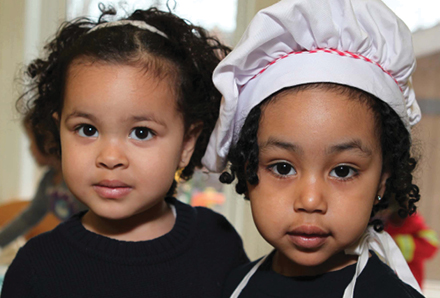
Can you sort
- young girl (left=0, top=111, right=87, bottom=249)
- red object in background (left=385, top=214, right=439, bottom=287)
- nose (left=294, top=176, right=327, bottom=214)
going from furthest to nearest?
young girl (left=0, top=111, right=87, bottom=249) < red object in background (left=385, top=214, right=439, bottom=287) < nose (left=294, top=176, right=327, bottom=214)

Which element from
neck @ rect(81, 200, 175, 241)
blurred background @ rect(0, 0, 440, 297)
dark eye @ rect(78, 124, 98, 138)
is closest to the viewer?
→ dark eye @ rect(78, 124, 98, 138)

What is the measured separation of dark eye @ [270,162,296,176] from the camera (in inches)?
41.8

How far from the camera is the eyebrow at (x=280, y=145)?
3.31 feet

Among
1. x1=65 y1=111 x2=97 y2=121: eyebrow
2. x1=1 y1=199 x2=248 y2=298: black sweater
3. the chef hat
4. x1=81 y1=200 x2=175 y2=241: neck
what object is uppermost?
the chef hat

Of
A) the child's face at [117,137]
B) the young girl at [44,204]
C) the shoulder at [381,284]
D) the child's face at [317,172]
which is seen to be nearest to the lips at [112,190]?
the child's face at [117,137]

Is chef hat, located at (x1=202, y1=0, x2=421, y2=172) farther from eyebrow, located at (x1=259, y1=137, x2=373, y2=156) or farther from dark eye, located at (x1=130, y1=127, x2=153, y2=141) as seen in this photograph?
dark eye, located at (x1=130, y1=127, x2=153, y2=141)

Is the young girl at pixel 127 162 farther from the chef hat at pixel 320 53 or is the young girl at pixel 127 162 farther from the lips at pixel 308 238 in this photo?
the lips at pixel 308 238

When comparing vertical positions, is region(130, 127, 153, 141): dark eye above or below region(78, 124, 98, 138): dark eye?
above

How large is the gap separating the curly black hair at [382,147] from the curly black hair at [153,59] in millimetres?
237

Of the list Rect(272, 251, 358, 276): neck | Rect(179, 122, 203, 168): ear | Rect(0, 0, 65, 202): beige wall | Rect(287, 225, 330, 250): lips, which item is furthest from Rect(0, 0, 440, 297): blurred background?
Rect(287, 225, 330, 250): lips

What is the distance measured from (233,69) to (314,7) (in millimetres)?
237

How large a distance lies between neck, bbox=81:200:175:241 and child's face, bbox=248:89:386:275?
1.35 ft

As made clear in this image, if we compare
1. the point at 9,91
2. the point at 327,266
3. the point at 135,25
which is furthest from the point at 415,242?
the point at 9,91

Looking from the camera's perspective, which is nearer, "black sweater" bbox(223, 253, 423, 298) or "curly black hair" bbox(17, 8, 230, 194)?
"black sweater" bbox(223, 253, 423, 298)
